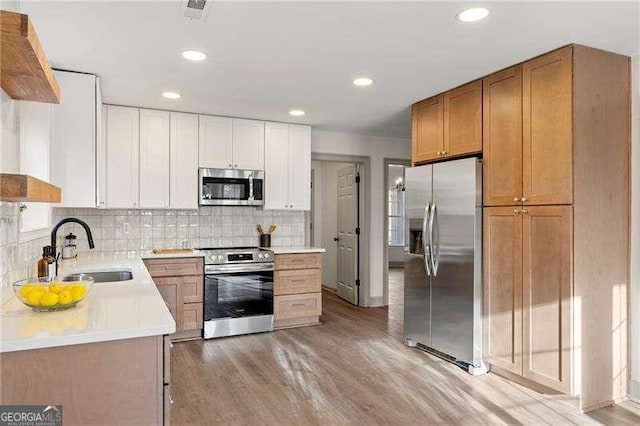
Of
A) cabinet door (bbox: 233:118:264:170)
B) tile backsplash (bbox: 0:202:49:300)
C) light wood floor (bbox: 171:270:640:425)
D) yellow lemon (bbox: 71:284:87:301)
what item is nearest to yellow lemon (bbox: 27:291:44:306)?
yellow lemon (bbox: 71:284:87:301)

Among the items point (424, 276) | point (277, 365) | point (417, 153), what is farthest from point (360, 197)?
point (277, 365)

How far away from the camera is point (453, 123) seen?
11.8 ft

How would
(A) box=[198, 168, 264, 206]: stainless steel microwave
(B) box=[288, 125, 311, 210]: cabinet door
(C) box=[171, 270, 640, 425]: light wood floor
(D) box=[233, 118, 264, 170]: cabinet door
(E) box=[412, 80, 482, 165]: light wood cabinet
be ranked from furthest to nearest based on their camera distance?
(B) box=[288, 125, 311, 210]: cabinet door, (D) box=[233, 118, 264, 170]: cabinet door, (A) box=[198, 168, 264, 206]: stainless steel microwave, (E) box=[412, 80, 482, 165]: light wood cabinet, (C) box=[171, 270, 640, 425]: light wood floor

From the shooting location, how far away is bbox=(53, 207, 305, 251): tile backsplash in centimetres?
430

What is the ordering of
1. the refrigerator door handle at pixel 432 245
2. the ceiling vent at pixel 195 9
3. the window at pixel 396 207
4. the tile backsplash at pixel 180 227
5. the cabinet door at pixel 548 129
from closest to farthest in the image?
the ceiling vent at pixel 195 9 → the cabinet door at pixel 548 129 → the refrigerator door handle at pixel 432 245 → the tile backsplash at pixel 180 227 → the window at pixel 396 207

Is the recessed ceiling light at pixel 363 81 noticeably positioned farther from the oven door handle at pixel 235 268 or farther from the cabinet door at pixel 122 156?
the cabinet door at pixel 122 156

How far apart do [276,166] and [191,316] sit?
6.37ft

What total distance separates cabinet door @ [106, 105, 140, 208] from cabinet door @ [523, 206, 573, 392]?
3664mm

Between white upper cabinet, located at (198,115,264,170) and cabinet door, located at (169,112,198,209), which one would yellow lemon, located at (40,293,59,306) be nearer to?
cabinet door, located at (169,112,198,209)

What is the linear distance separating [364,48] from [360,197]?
3226 mm

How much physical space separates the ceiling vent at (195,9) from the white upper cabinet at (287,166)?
2533 mm

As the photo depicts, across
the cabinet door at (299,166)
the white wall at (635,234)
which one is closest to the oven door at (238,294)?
the cabinet door at (299,166)

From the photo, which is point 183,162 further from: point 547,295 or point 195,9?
point 547,295

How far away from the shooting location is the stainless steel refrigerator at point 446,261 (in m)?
3.28
